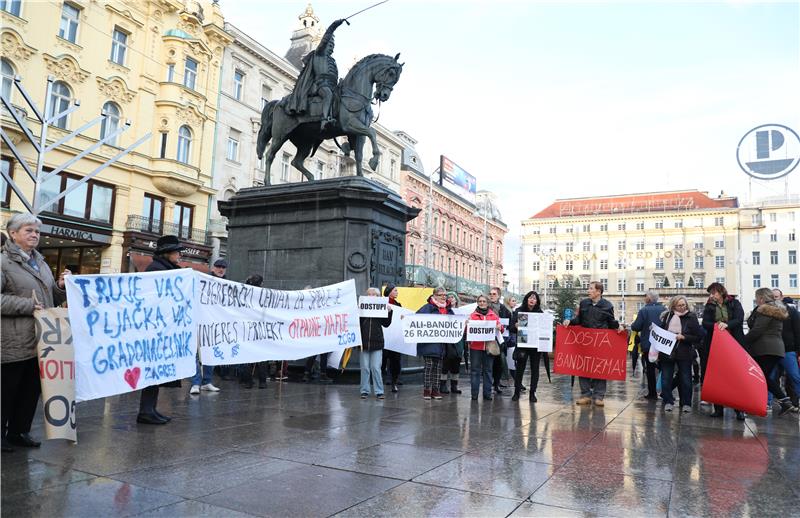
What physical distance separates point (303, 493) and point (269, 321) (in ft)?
15.2

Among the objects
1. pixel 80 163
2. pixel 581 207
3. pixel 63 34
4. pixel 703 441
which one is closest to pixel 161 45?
pixel 63 34

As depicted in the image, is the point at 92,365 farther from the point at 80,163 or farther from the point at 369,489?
the point at 80,163

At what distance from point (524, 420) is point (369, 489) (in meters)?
3.71

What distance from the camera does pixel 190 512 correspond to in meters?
3.43

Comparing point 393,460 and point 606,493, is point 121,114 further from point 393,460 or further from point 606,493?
point 606,493

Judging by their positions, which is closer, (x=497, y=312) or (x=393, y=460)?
(x=393, y=460)

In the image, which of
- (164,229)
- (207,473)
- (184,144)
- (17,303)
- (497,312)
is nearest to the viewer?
(207,473)

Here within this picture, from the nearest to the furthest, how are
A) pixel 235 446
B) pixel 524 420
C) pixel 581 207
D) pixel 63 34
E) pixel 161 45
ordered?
pixel 235 446 < pixel 524 420 < pixel 63 34 < pixel 161 45 < pixel 581 207

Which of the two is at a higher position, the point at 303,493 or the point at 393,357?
the point at 393,357

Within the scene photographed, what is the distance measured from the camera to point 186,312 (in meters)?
6.59

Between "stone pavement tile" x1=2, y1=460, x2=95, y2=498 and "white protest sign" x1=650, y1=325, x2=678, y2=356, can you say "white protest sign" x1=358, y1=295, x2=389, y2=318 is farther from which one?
"stone pavement tile" x1=2, y1=460, x2=95, y2=498

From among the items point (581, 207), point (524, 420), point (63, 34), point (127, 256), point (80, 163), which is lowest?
point (524, 420)

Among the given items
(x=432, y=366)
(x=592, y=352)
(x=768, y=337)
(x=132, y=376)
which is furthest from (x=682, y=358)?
(x=132, y=376)

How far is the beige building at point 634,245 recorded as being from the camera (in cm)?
9344
